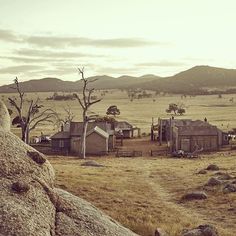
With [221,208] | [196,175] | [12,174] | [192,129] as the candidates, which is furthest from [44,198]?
[192,129]

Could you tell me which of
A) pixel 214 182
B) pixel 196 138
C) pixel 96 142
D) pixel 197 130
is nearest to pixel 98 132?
pixel 96 142

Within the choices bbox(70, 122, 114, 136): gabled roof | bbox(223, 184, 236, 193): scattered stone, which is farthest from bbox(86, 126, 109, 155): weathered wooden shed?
bbox(223, 184, 236, 193): scattered stone

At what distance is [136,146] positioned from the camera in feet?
243

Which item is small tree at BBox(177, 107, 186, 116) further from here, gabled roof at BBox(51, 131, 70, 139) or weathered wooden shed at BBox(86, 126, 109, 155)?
gabled roof at BBox(51, 131, 70, 139)

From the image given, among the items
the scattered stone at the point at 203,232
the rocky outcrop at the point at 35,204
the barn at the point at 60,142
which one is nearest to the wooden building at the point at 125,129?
the barn at the point at 60,142

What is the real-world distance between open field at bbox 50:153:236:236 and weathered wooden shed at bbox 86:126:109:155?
14409 millimetres

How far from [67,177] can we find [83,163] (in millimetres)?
16131

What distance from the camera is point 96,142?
6762 cm

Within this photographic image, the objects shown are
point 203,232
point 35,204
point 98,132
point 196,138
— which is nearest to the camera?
point 35,204

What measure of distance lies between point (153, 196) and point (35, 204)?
21.8 metres

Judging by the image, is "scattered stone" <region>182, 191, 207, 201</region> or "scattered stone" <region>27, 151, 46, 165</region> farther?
"scattered stone" <region>182, 191, 207, 201</region>

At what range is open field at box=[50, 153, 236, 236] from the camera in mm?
28850

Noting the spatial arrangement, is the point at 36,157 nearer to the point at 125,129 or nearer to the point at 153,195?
the point at 153,195

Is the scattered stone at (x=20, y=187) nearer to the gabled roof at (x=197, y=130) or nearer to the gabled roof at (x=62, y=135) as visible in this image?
the gabled roof at (x=62, y=135)
